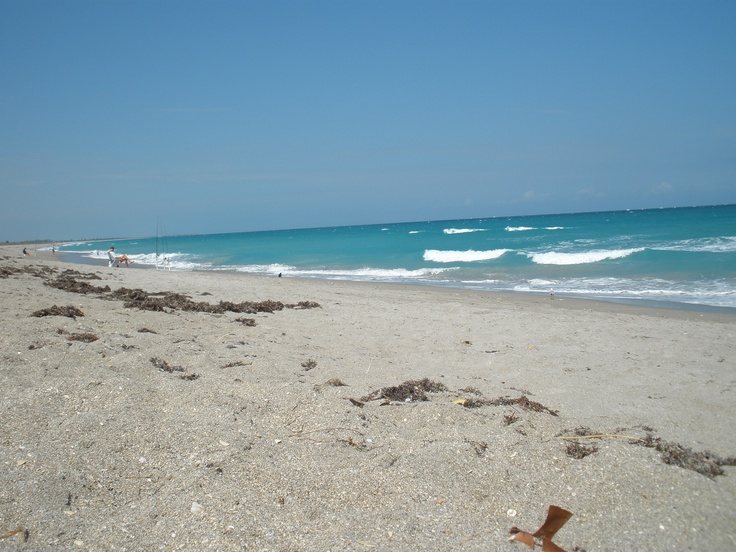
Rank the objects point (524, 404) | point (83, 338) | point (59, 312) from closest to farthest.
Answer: point (524, 404), point (83, 338), point (59, 312)

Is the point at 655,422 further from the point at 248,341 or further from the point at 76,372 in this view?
the point at 76,372

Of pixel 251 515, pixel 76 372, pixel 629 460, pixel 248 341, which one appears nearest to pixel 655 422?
pixel 629 460

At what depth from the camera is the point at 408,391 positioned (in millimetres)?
4875

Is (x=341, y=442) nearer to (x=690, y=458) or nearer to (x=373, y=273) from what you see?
(x=690, y=458)

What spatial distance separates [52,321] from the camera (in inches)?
247

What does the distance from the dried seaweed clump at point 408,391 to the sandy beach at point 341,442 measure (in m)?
0.03

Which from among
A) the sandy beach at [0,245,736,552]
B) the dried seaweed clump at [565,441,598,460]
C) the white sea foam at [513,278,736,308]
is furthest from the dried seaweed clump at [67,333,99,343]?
the white sea foam at [513,278,736,308]

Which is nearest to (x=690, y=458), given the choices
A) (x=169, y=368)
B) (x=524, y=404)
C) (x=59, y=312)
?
(x=524, y=404)

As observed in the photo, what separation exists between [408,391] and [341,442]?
1.31 m

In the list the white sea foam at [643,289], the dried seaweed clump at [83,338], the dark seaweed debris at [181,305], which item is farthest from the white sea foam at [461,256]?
the dried seaweed clump at [83,338]

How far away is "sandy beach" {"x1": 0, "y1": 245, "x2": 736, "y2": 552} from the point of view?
2.77 metres

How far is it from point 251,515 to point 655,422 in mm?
3532

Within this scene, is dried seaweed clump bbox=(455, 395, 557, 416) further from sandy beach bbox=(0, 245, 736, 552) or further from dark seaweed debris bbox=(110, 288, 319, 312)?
dark seaweed debris bbox=(110, 288, 319, 312)

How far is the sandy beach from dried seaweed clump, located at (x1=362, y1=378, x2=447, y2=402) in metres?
0.03
